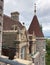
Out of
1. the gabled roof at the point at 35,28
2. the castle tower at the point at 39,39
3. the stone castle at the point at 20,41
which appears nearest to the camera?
the stone castle at the point at 20,41

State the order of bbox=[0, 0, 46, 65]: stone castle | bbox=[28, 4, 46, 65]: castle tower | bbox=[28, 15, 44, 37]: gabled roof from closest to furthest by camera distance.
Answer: bbox=[0, 0, 46, 65]: stone castle
bbox=[28, 4, 46, 65]: castle tower
bbox=[28, 15, 44, 37]: gabled roof

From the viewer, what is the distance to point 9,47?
635 inches

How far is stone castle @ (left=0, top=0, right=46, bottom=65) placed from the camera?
15.8 meters

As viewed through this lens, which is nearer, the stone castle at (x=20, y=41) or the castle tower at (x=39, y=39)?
the stone castle at (x=20, y=41)

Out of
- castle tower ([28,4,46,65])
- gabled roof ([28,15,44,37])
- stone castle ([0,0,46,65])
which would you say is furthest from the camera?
gabled roof ([28,15,44,37])

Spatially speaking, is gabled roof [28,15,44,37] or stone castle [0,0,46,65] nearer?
stone castle [0,0,46,65]

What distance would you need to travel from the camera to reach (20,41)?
15953 millimetres

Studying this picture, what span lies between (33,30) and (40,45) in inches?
75.1

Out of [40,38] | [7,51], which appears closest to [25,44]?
[7,51]

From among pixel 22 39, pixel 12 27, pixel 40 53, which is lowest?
pixel 40 53

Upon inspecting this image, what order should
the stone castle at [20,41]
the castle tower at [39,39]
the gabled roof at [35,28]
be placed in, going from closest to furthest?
the stone castle at [20,41] → the castle tower at [39,39] → the gabled roof at [35,28]

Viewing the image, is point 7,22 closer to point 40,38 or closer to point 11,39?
point 11,39

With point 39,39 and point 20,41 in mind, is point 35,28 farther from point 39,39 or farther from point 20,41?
point 20,41

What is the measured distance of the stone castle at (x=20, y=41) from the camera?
15836 mm
